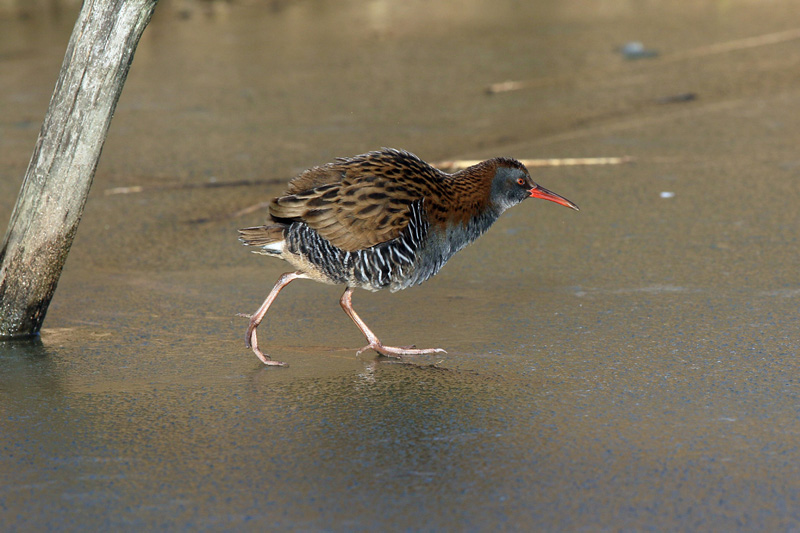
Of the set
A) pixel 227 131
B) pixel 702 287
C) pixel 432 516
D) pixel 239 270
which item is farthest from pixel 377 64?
pixel 432 516

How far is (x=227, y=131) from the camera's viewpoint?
8.14 metres

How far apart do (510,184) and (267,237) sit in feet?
3.90

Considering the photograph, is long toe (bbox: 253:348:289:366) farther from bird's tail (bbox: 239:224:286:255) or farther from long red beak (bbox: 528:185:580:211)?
long red beak (bbox: 528:185:580:211)

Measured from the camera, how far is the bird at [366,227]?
14.7ft

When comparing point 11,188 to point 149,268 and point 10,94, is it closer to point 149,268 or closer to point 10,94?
point 149,268

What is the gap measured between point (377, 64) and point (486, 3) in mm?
3669

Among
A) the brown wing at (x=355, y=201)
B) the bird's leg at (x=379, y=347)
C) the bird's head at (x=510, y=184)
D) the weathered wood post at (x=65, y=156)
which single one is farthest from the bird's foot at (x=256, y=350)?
the bird's head at (x=510, y=184)

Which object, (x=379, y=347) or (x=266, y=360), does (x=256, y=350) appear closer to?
(x=266, y=360)

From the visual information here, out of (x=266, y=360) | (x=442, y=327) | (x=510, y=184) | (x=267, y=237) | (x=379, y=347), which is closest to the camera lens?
(x=266, y=360)

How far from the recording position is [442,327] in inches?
188

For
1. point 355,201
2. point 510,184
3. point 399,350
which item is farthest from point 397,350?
point 510,184

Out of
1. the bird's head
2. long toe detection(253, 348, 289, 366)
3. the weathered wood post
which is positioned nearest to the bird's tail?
long toe detection(253, 348, 289, 366)

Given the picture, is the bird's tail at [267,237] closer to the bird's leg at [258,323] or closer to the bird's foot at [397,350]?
the bird's leg at [258,323]

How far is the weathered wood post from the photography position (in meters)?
4.36
